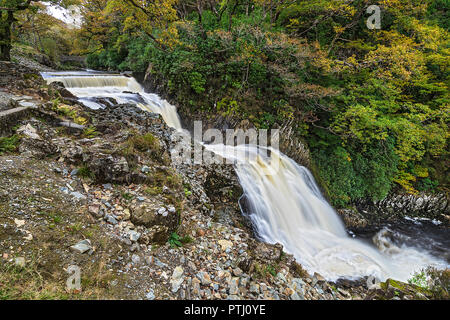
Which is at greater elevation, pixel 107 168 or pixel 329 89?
pixel 329 89

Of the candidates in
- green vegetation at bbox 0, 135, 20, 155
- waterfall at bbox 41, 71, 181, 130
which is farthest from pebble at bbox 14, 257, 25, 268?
waterfall at bbox 41, 71, 181, 130

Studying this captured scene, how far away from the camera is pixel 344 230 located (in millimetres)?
8453

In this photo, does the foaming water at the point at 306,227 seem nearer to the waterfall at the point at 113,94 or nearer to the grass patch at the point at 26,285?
the waterfall at the point at 113,94

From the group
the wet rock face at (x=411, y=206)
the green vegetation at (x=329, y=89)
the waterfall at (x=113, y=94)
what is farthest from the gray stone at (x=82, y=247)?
the wet rock face at (x=411, y=206)

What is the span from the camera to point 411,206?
10969 mm

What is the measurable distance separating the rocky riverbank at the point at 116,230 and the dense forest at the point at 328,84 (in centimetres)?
552

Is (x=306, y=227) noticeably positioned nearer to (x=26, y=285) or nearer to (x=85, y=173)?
(x=85, y=173)

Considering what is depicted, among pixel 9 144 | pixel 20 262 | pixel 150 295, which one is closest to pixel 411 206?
pixel 150 295

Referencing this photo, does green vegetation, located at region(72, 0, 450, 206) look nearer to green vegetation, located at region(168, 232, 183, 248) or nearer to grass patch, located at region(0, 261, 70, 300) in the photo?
green vegetation, located at region(168, 232, 183, 248)

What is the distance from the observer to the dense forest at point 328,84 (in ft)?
29.8

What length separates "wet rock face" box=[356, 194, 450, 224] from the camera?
417 inches

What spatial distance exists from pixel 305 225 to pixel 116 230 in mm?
6541
